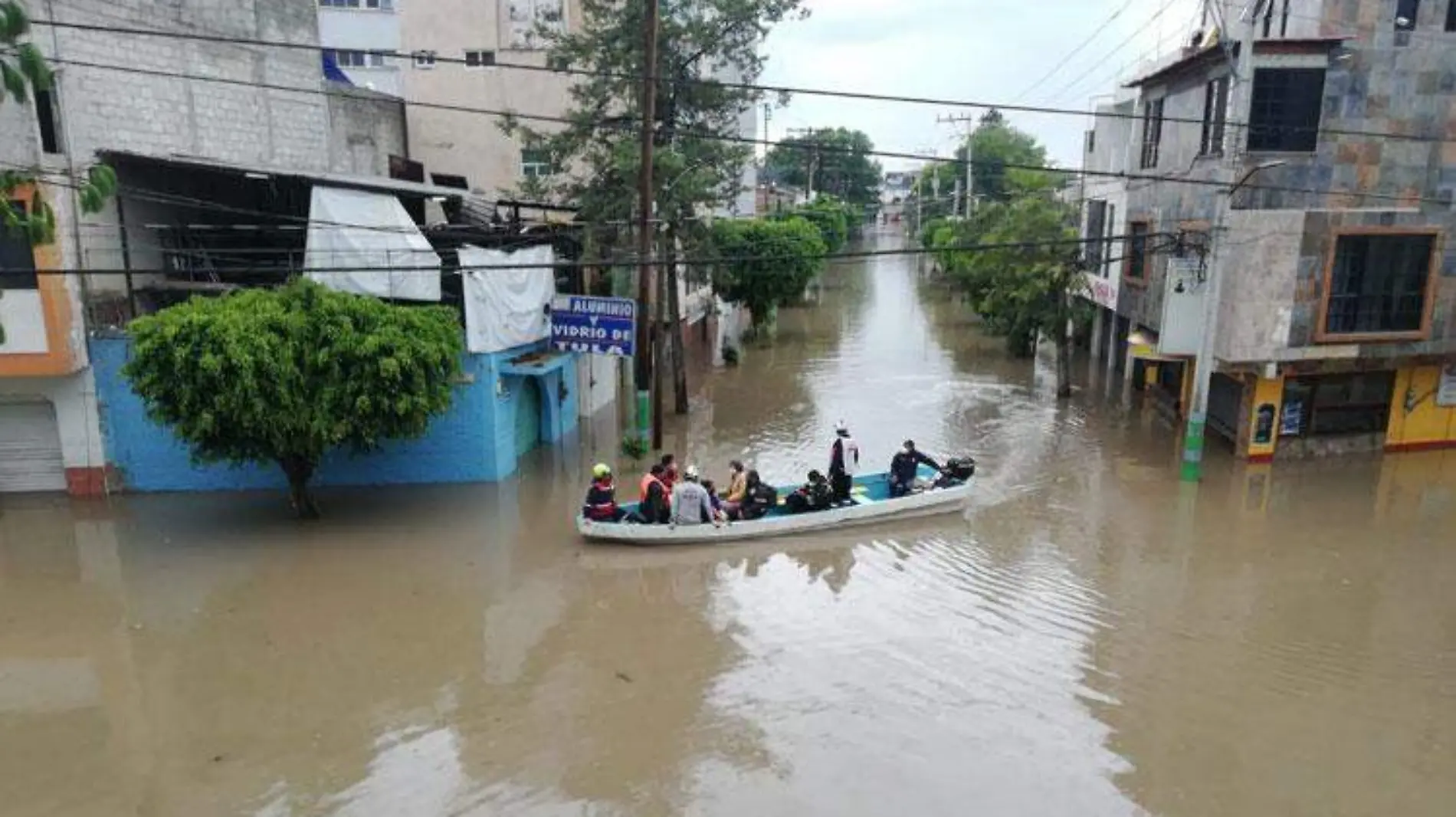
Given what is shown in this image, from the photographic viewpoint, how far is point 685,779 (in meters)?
8.73

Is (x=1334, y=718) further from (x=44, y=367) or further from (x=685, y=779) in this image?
(x=44, y=367)

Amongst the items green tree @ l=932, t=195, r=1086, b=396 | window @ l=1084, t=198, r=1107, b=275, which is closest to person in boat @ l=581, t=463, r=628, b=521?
green tree @ l=932, t=195, r=1086, b=396

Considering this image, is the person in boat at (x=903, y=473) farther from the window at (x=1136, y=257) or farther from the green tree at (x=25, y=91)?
the green tree at (x=25, y=91)

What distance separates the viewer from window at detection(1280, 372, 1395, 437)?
2002 centimetres

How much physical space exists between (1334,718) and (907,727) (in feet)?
14.8

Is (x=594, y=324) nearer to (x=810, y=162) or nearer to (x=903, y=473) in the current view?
(x=903, y=473)

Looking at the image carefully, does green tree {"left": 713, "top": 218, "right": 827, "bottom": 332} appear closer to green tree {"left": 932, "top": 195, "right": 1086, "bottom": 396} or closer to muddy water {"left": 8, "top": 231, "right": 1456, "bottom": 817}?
green tree {"left": 932, "top": 195, "right": 1086, "bottom": 396}

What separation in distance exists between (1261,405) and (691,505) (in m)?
12.8

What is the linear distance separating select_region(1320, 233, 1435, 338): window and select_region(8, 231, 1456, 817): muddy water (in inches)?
121

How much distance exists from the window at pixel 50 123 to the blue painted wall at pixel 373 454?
4101 mm

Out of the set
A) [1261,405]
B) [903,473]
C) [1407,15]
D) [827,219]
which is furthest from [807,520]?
[827,219]

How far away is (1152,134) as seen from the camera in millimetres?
23422

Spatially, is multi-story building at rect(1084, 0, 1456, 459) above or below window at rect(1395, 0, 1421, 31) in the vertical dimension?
below

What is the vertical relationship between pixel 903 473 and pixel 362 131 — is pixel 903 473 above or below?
below
